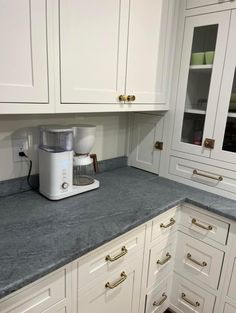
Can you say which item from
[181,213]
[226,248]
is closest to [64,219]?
[181,213]

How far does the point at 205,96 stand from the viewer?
1490mm

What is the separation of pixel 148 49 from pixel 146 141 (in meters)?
0.67

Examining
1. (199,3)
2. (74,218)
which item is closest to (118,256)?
(74,218)

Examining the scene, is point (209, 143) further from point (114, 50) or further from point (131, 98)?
point (114, 50)

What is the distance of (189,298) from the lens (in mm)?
1566

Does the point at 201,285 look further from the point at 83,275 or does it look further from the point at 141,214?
the point at 83,275

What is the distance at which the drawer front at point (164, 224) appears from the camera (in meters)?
1.34

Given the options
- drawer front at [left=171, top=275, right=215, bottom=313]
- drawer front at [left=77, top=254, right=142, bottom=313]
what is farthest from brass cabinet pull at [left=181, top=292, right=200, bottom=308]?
drawer front at [left=77, top=254, right=142, bottom=313]

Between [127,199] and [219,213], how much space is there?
19.6 inches

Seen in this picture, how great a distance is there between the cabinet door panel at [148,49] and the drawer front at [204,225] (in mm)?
731

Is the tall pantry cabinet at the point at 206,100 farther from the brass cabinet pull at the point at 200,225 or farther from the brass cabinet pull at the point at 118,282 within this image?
the brass cabinet pull at the point at 118,282

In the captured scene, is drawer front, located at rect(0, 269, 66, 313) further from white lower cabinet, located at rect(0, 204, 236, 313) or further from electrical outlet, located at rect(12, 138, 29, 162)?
electrical outlet, located at rect(12, 138, 29, 162)

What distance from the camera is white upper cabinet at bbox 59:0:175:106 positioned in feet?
3.49

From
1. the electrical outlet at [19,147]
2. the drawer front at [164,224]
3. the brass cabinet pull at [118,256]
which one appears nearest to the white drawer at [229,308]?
the drawer front at [164,224]
